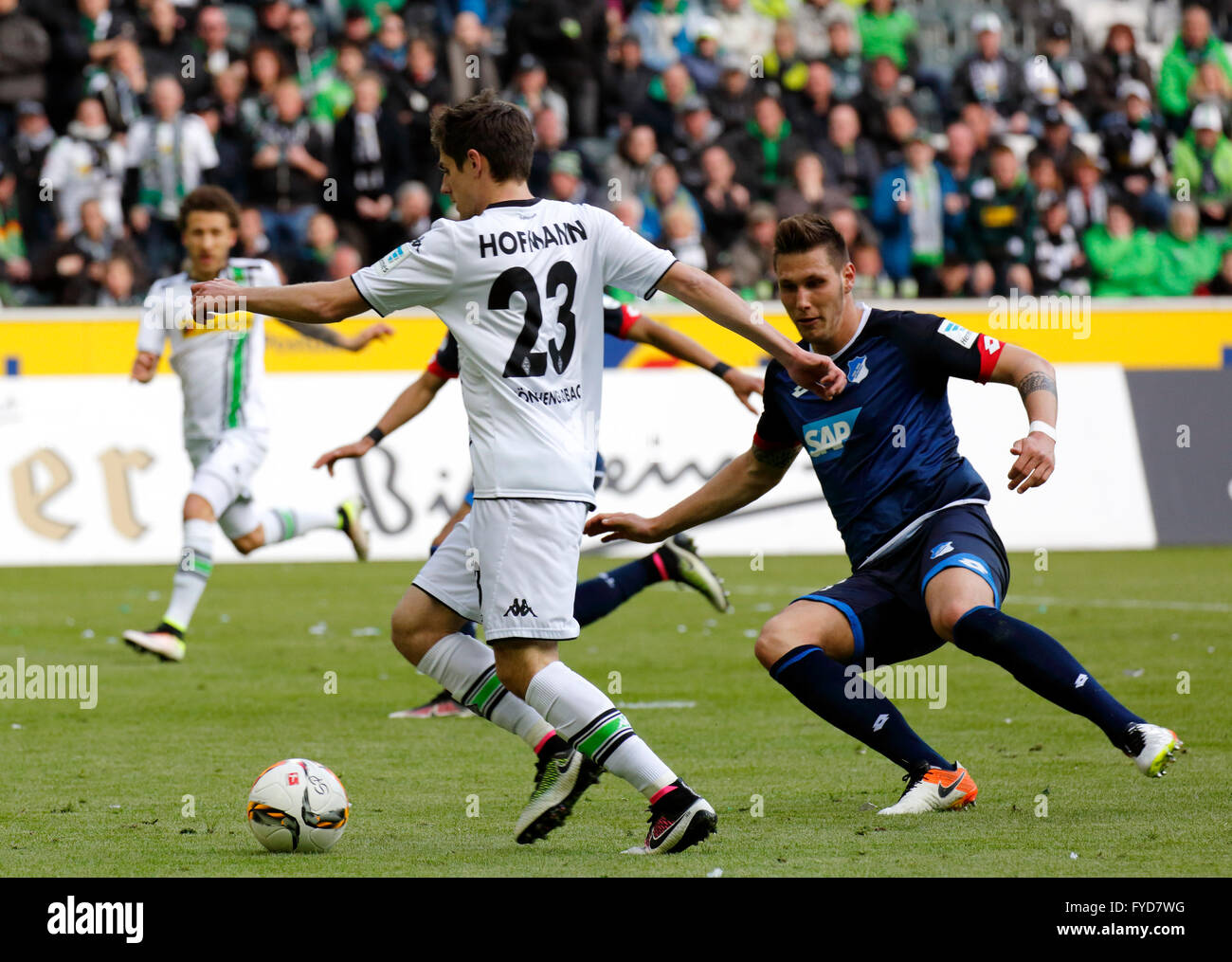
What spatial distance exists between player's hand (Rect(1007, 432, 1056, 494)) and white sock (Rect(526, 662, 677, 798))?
128cm

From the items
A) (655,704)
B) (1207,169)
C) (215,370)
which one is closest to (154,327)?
(215,370)

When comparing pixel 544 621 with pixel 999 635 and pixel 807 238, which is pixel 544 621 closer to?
pixel 999 635

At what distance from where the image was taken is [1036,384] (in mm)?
5672

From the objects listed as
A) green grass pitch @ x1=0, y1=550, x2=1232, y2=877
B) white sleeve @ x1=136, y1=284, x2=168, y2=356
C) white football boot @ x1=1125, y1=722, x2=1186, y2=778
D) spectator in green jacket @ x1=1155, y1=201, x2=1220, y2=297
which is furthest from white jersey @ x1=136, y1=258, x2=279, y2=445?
spectator in green jacket @ x1=1155, y1=201, x2=1220, y2=297

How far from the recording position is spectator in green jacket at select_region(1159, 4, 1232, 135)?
20.2 metres

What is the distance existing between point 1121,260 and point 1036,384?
43.8 feet

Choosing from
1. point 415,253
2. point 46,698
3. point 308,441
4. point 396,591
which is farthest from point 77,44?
point 415,253

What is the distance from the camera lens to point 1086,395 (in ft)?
50.9

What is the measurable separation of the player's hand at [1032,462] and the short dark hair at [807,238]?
986 mm

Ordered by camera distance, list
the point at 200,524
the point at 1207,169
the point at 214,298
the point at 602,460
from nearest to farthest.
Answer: the point at 214,298 → the point at 602,460 → the point at 200,524 → the point at 1207,169

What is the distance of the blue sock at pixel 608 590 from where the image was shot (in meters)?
8.33

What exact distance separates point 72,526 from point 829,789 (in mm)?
10021

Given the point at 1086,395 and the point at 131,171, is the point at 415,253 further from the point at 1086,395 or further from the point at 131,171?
the point at 131,171

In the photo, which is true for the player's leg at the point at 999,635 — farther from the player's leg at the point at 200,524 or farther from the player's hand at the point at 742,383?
the player's leg at the point at 200,524
